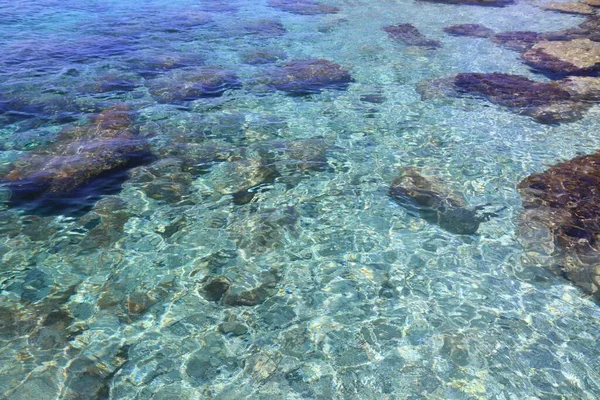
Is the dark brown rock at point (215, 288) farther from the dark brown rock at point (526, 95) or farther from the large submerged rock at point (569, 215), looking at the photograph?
the dark brown rock at point (526, 95)

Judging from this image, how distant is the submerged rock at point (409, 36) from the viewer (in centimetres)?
1866

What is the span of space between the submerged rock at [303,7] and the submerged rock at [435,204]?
1866cm

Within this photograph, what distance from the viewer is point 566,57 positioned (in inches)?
625

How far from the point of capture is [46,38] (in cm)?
1844

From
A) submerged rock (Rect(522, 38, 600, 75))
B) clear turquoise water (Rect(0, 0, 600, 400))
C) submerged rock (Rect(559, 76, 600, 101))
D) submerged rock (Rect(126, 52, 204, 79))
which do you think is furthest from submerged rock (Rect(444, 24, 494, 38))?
submerged rock (Rect(126, 52, 204, 79))

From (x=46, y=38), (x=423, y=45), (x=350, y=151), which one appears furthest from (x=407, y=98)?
(x=46, y=38)

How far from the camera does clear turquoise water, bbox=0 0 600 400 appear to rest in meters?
5.24

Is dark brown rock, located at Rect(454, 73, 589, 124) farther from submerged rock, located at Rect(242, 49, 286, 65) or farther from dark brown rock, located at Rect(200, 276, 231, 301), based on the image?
dark brown rock, located at Rect(200, 276, 231, 301)

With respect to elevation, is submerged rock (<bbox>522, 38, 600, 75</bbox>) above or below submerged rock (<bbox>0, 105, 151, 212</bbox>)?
above

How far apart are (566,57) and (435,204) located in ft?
38.6

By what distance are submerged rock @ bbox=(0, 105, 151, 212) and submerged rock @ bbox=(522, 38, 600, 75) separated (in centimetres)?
1427

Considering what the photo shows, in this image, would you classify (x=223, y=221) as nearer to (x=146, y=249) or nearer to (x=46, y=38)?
(x=146, y=249)

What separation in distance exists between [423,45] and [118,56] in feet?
41.1

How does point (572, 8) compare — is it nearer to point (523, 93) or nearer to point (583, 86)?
point (583, 86)
